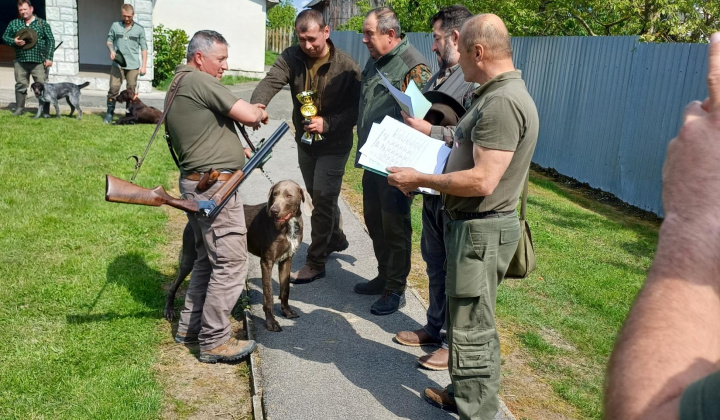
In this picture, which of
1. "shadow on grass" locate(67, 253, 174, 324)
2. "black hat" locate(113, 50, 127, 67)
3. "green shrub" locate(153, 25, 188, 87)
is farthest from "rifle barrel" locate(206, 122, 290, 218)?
"green shrub" locate(153, 25, 188, 87)

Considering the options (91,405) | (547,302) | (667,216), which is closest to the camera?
(667,216)

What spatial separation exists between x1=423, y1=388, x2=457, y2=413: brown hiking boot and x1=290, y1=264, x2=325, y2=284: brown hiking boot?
2317mm

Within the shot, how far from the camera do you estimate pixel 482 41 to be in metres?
3.43

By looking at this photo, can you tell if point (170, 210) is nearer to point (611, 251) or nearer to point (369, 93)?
point (369, 93)

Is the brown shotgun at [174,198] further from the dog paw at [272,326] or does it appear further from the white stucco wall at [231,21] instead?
the white stucco wall at [231,21]

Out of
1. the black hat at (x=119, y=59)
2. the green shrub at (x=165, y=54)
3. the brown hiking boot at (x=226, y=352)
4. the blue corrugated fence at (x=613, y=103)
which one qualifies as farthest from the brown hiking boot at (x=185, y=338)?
the green shrub at (x=165, y=54)

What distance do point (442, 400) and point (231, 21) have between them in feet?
80.9

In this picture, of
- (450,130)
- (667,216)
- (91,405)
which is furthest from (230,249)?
(667,216)

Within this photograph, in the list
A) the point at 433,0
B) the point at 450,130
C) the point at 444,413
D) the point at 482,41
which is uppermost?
the point at 433,0

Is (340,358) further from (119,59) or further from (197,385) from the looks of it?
(119,59)

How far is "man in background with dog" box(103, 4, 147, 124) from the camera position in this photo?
14281 millimetres

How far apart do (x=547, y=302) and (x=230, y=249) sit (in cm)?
306

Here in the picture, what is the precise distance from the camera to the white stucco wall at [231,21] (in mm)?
25344

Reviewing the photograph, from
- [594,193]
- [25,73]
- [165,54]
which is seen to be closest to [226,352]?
[594,193]
